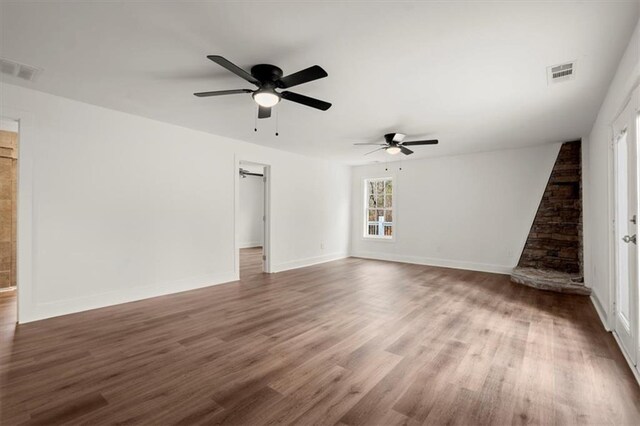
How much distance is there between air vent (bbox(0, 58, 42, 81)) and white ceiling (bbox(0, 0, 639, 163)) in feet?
0.30

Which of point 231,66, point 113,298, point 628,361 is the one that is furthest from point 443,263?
point 113,298

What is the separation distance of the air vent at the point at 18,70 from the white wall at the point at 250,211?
7.30 meters

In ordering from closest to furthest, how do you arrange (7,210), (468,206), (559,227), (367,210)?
(7,210) < (559,227) < (468,206) < (367,210)

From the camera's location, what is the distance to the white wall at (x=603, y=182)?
2370 mm

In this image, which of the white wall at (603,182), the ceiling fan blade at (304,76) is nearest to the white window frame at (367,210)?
the white wall at (603,182)

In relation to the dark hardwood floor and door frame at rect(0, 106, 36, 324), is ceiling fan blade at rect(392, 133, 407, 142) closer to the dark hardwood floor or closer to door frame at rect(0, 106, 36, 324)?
the dark hardwood floor

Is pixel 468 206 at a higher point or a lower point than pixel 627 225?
higher

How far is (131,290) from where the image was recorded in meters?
4.02

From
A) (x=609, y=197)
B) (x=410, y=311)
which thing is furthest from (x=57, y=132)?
(x=609, y=197)

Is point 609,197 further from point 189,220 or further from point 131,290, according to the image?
point 131,290

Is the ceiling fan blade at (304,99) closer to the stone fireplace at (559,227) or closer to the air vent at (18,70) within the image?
the air vent at (18,70)

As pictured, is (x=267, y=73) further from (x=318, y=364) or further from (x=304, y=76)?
(x=318, y=364)

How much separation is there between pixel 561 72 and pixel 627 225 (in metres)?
1.54

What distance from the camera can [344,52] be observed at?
247 cm
